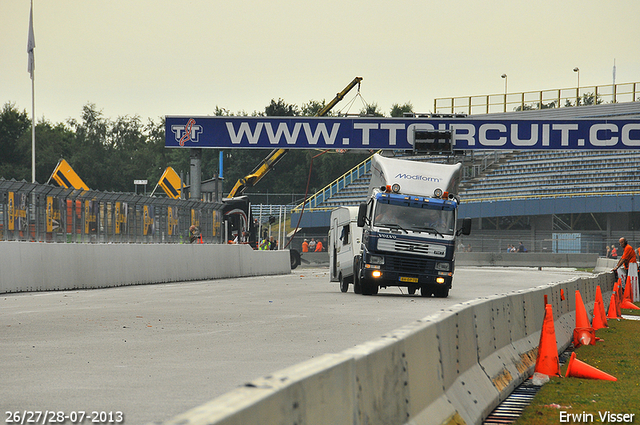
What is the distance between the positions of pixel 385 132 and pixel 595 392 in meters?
33.2

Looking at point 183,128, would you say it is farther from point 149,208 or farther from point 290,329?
point 290,329

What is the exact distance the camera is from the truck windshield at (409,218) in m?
21.0

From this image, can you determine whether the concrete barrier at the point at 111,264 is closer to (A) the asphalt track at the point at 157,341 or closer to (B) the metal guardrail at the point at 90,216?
(B) the metal guardrail at the point at 90,216

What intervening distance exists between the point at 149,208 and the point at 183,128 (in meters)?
13.9

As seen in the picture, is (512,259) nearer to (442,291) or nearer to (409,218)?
(442,291)

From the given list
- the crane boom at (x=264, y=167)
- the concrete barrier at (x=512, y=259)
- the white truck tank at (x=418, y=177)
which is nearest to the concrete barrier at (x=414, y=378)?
the white truck tank at (x=418, y=177)

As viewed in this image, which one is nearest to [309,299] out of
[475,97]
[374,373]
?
[374,373]

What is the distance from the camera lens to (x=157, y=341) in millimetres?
10750

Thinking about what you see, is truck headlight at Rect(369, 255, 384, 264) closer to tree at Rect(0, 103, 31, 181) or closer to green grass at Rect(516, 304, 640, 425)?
green grass at Rect(516, 304, 640, 425)

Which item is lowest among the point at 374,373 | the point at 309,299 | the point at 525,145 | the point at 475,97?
the point at 309,299

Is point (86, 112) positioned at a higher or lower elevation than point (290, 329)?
higher

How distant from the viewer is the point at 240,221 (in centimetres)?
4588

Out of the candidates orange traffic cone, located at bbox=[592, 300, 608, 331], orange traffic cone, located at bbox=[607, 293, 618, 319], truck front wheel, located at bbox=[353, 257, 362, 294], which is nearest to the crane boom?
truck front wheel, located at bbox=[353, 257, 362, 294]

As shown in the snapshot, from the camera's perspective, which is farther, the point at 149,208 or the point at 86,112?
the point at 86,112
